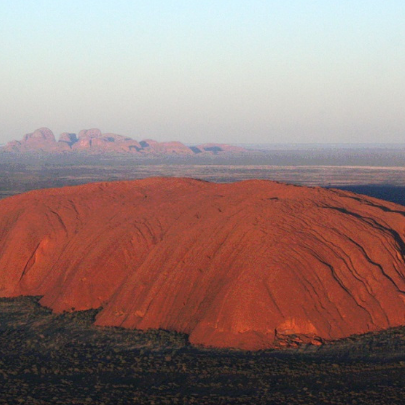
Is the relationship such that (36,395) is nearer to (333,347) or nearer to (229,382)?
(229,382)

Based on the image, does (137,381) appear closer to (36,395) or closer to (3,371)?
(36,395)

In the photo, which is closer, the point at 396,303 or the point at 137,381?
the point at 137,381

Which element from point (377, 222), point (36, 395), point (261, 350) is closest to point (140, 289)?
point (261, 350)

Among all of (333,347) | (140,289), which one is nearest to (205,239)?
(140,289)

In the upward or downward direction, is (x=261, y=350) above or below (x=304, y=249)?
below

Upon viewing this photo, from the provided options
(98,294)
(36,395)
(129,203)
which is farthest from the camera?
(129,203)

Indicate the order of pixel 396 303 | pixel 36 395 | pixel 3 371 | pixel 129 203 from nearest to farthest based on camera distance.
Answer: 1. pixel 36 395
2. pixel 3 371
3. pixel 396 303
4. pixel 129 203
